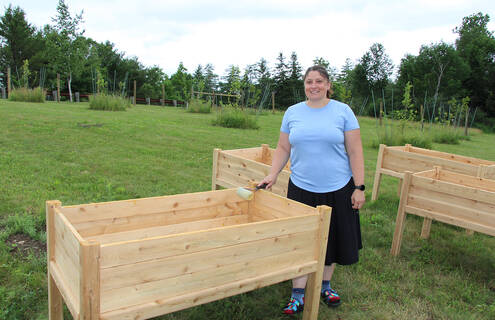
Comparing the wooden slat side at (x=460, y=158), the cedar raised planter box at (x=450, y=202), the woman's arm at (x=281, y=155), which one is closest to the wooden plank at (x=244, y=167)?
the woman's arm at (x=281, y=155)

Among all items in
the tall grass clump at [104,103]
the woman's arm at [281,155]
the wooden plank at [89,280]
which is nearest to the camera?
the wooden plank at [89,280]

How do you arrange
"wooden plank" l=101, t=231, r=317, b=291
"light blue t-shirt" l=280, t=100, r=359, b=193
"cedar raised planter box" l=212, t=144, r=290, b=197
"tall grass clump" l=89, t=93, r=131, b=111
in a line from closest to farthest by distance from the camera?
"wooden plank" l=101, t=231, r=317, b=291 → "light blue t-shirt" l=280, t=100, r=359, b=193 → "cedar raised planter box" l=212, t=144, r=290, b=197 → "tall grass clump" l=89, t=93, r=131, b=111

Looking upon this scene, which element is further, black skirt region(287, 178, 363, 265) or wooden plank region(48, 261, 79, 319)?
black skirt region(287, 178, 363, 265)

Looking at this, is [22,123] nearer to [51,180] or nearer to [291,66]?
[51,180]

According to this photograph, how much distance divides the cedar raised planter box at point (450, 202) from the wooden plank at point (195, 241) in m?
2.18

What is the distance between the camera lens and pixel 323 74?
2.96 m

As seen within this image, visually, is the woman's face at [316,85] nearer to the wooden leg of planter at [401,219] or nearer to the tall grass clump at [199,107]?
the wooden leg of planter at [401,219]

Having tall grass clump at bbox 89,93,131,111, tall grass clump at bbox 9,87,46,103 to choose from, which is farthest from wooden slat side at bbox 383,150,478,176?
tall grass clump at bbox 9,87,46,103

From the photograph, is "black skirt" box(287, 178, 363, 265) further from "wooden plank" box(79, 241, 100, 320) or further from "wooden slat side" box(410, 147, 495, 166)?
"wooden slat side" box(410, 147, 495, 166)

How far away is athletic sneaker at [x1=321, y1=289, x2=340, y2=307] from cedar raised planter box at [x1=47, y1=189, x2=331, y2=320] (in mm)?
434

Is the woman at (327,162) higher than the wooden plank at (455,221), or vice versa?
the woman at (327,162)

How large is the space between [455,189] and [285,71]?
45.6m

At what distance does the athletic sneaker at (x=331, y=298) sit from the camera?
3.32 metres

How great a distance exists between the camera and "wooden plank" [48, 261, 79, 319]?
A: 2.02m
